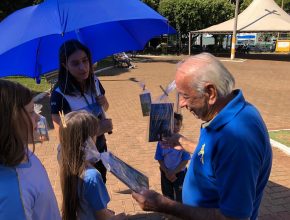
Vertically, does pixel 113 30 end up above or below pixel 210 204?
above

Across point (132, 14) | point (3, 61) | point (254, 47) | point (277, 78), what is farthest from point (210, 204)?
point (254, 47)

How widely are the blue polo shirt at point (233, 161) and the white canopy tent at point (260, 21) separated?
92.3 feet

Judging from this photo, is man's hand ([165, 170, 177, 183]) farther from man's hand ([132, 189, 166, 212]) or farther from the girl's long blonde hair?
man's hand ([132, 189, 166, 212])

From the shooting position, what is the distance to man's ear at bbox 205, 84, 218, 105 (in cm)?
180

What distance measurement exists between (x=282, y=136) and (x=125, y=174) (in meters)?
5.66

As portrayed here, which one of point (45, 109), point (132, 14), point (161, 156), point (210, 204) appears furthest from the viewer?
point (45, 109)

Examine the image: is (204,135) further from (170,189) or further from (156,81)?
(156,81)

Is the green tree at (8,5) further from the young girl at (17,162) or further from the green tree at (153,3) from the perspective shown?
the young girl at (17,162)

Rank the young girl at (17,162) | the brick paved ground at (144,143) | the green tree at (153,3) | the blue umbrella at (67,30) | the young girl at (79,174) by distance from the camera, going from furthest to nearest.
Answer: the green tree at (153,3)
the brick paved ground at (144,143)
the blue umbrella at (67,30)
the young girl at (79,174)
the young girl at (17,162)

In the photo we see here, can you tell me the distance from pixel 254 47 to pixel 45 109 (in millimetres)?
37124

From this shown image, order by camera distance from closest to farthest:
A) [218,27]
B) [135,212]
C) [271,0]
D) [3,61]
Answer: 1. [3,61]
2. [135,212]
3. [218,27]
4. [271,0]

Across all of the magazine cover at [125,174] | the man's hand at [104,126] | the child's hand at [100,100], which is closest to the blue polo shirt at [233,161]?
the magazine cover at [125,174]

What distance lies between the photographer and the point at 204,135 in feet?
6.21

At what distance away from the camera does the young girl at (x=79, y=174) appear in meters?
2.38
